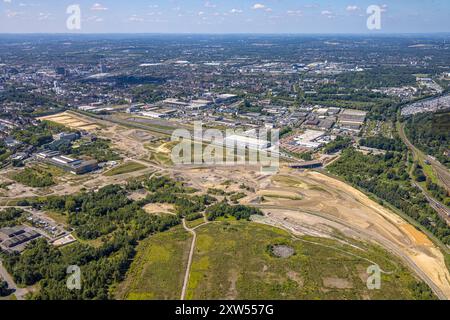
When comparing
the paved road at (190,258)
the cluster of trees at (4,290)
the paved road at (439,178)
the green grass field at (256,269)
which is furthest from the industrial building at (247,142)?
the cluster of trees at (4,290)

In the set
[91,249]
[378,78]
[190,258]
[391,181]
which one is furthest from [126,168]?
[378,78]

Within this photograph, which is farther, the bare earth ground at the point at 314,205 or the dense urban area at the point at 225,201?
the bare earth ground at the point at 314,205

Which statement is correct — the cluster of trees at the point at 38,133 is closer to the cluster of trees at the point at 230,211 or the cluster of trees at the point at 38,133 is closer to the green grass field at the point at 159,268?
the cluster of trees at the point at 230,211

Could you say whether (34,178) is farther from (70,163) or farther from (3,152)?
(3,152)

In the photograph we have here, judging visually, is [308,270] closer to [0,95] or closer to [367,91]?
[367,91]
